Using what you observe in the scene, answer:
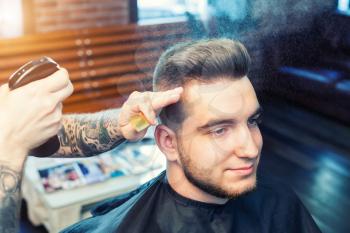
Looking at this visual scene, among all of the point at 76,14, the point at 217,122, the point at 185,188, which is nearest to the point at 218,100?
the point at 217,122

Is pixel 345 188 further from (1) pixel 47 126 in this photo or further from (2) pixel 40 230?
(1) pixel 47 126

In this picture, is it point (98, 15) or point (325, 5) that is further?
point (98, 15)

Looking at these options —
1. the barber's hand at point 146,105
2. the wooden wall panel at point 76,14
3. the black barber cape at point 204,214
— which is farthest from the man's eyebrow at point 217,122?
the wooden wall panel at point 76,14

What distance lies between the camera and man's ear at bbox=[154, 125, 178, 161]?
144cm

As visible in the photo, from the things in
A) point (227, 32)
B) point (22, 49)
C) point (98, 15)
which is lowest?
point (22, 49)

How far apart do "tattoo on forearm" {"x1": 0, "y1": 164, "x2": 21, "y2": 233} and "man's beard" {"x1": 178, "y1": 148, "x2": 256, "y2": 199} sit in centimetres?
51

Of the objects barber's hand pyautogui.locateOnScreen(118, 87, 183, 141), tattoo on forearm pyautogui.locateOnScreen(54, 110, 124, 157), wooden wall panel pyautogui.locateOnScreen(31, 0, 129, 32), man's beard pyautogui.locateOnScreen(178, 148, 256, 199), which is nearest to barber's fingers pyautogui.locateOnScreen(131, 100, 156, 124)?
barber's hand pyautogui.locateOnScreen(118, 87, 183, 141)

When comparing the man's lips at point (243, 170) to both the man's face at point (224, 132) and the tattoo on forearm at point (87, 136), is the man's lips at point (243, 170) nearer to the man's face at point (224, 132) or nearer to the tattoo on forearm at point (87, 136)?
the man's face at point (224, 132)

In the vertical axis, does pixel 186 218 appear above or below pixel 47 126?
below

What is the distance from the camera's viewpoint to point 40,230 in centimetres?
321

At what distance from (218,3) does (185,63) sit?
0.29 metres

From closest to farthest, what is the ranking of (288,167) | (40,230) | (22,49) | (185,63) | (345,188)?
(185,63)
(40,230)
(345,188)
(288,167)
(22,49)

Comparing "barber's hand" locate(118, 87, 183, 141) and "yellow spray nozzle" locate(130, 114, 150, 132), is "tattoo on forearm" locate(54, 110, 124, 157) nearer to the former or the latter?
"barber's hand" locate(118, 87, 183, 141)

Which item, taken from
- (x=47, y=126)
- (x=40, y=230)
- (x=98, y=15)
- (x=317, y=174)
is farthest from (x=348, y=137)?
(x=47, y=126)
